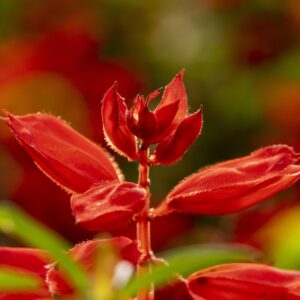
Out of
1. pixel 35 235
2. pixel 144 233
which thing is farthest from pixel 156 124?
pixel 35 235

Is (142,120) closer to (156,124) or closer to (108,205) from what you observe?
(156,124)

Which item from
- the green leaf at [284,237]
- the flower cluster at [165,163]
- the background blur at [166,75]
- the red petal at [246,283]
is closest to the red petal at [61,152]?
the flower cluster at [165,163]

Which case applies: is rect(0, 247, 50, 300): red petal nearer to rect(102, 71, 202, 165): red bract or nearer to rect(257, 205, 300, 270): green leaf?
rect(102, 71, 202, 165): red bract

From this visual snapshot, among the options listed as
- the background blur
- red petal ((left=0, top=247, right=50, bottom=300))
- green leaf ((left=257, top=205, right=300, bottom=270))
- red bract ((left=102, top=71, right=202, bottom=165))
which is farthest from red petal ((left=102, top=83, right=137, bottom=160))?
the background blur

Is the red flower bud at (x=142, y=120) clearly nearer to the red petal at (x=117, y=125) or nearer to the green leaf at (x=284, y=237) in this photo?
the red petal at (x=117, y=125)

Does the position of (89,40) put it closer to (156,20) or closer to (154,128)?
(156,20)
